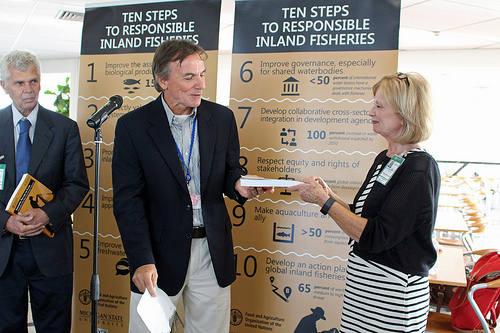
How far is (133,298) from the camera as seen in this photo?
7.51 feet

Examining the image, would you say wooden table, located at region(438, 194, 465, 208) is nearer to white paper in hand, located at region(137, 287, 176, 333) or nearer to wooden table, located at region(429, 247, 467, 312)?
wooden table, located at region(429, 247, 467, 312)

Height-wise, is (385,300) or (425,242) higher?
(425,242)

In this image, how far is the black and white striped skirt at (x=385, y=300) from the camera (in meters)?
1.78

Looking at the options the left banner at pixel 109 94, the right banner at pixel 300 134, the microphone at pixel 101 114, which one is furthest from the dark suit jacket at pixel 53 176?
the right banner at pixel 300 134

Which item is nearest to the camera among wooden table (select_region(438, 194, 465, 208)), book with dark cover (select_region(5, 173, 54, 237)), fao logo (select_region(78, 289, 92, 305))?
book with dark cover (select_region(5, 173, 54, 237))

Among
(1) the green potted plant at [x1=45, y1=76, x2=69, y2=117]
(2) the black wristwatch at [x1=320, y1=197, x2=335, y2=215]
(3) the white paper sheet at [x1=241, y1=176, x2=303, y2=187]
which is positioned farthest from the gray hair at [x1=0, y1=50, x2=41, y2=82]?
(1) the green potted plant at [x1=45, y1=76, x2=69, y2=117]

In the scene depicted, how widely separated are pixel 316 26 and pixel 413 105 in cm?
130

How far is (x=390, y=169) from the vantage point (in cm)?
180

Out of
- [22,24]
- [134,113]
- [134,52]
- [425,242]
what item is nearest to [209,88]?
[134,52]

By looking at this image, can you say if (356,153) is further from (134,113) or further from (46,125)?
(46,125)

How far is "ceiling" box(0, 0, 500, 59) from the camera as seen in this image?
5156 mm

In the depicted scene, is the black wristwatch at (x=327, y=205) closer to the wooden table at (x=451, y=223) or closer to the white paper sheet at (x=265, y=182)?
the white paper sheet at (x=265, y=182)

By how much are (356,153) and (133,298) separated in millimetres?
1634

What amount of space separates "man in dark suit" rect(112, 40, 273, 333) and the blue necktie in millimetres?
743
